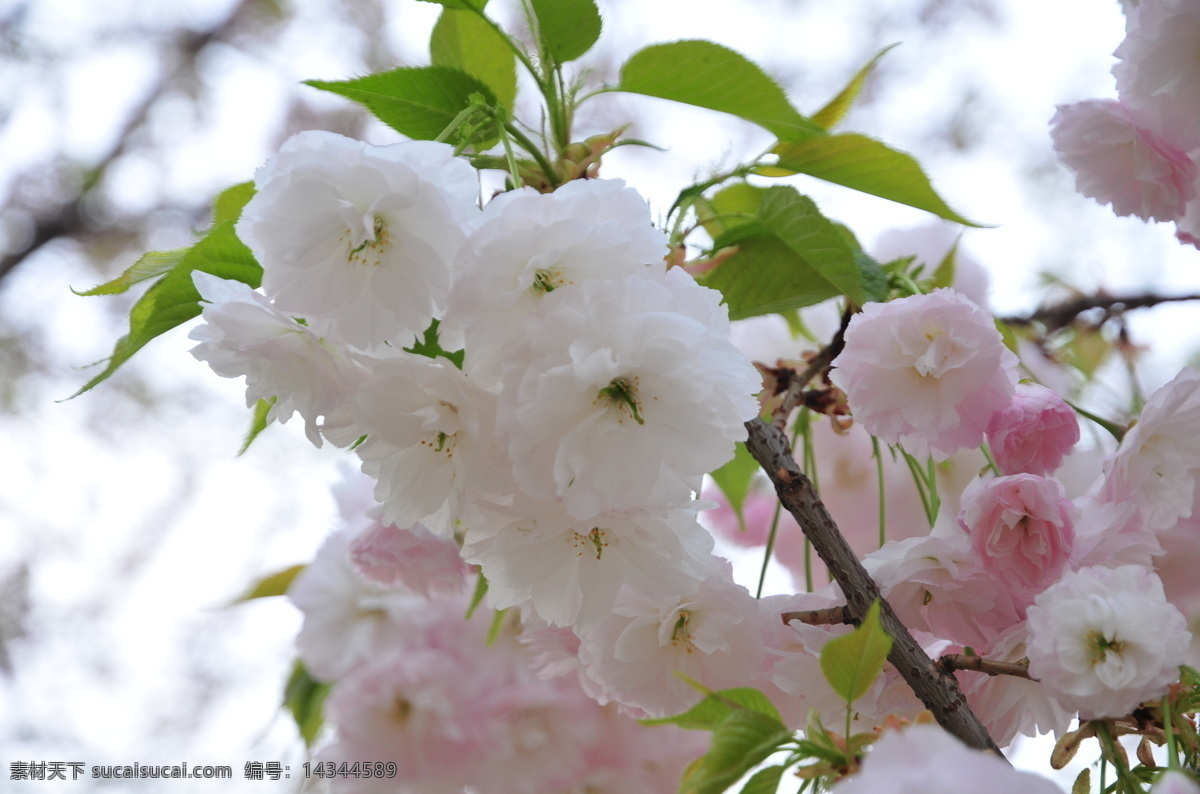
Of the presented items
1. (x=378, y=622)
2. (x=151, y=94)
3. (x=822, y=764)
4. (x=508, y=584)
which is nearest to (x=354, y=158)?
(x=508, y=584)

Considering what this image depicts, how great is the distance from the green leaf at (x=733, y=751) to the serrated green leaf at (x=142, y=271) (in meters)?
0.39

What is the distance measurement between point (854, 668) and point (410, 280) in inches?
9.8

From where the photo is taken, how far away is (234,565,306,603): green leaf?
105 cm

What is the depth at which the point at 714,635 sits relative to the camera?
52 cm

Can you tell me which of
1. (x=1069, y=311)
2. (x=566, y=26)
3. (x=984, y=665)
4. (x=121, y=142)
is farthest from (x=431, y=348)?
(x=121, y=142)

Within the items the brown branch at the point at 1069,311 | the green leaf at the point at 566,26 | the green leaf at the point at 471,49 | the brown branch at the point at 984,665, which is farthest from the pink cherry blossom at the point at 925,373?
the brown branch at the point at 1069,311

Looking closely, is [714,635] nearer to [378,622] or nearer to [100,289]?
[100,289]

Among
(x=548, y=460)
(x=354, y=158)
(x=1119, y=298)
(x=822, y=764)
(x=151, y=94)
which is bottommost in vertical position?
(x=822, y=764)

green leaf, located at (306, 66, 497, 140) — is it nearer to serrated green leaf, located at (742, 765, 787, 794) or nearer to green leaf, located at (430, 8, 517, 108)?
green leaf, located at (430, 8, 517, 108)

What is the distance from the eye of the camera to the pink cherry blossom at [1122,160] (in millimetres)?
581

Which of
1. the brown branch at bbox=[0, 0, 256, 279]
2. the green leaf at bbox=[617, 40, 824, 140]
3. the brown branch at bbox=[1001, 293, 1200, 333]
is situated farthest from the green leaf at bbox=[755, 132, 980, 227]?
the brown branch at bbox=[0, 0, 256, 279]

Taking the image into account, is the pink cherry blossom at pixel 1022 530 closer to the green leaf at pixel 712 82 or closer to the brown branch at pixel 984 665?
the brown branch at pixel 984 665

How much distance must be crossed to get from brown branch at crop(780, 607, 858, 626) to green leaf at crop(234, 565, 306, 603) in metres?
0.72

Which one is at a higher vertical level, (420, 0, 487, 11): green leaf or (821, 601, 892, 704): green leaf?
(420, 0, 487, 11): green leaf
